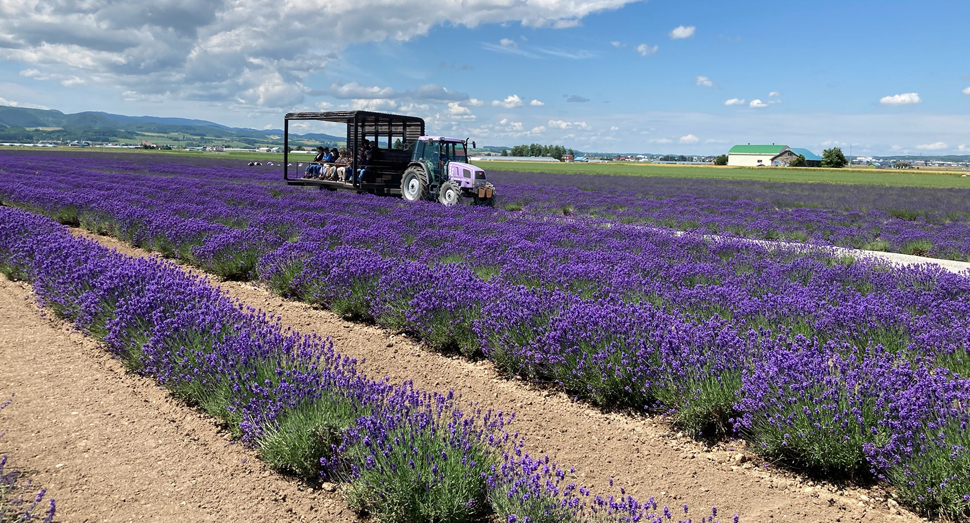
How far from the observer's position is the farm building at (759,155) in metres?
106

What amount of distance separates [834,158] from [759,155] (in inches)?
1122

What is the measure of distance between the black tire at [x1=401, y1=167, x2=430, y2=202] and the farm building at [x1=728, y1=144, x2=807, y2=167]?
100 m

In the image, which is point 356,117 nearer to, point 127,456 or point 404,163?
point 404,163

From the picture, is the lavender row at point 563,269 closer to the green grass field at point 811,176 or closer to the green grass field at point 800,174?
the green grass field at point 800,174

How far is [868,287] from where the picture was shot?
20.6 ft

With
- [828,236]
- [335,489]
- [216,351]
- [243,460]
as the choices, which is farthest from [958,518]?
[828,236]

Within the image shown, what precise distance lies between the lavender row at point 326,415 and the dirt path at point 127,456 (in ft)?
0.43

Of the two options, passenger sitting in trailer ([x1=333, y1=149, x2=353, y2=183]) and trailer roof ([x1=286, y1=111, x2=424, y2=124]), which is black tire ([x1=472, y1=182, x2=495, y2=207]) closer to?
trailer roof ([x1=286, y1=111, x2=424, y2=124])

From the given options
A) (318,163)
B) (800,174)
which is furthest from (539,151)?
(318,163)

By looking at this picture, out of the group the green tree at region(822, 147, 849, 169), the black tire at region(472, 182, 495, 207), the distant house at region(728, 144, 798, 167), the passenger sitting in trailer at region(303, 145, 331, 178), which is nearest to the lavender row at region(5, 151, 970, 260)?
the black tire at region(472, 182, 495, 207)

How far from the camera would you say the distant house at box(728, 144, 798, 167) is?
349 ft

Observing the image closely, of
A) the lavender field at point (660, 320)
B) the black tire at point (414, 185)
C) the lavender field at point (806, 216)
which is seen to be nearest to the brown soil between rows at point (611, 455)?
the lavender field at point (660, 320)

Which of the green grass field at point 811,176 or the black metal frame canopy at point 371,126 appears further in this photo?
the green grass field at point 811,176

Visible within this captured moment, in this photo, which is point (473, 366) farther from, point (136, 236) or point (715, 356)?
point (136, 236)
